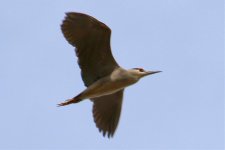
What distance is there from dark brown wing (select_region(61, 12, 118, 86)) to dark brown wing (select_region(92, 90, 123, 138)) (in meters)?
1.21

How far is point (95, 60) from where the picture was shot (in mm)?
21156

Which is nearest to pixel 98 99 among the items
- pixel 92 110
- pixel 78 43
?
pixel 92 110

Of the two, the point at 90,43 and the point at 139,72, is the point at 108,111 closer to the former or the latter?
the point at 139,72

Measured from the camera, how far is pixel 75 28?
818 inches

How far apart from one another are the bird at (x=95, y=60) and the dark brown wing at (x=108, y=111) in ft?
2.83

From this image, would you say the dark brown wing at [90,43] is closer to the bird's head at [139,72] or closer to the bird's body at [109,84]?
the bird's body at [109,84]

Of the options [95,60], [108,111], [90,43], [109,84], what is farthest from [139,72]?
[108,111]

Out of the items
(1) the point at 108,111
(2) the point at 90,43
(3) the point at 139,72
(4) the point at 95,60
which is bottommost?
(1) the point at 108,111

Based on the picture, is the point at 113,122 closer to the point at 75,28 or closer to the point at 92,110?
the point at 92,110

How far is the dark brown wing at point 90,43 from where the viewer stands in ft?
68.0

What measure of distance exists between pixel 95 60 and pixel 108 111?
1.74m

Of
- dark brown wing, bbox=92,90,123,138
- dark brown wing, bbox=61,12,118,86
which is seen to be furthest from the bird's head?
dark brown wing, bbox=92,90,123,138

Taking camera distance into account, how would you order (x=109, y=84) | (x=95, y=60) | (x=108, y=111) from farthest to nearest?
1. (x=108, y=111)
2. (x=95, y=60)
3. (x=109, y=84)

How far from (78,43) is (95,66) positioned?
0.74 metres
